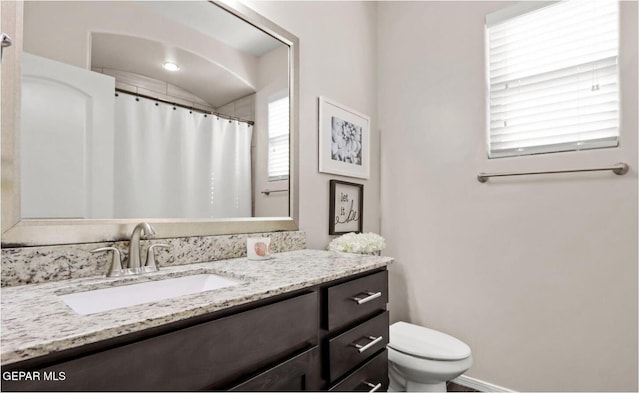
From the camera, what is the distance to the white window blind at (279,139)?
61.6 inches

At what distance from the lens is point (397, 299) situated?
7.29 feet

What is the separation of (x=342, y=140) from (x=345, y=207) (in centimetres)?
41

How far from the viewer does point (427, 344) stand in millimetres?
1609

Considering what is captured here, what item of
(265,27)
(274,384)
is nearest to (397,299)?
(274,384)

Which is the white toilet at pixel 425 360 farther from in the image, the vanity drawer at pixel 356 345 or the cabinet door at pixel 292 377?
the cabinet door at pixel 292 377

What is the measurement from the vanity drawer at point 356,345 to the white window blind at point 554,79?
126cm

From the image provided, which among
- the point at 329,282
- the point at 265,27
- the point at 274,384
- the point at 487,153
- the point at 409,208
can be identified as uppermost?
the point at 265,27

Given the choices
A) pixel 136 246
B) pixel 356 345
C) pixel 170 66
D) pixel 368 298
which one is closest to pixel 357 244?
pixel 368 298

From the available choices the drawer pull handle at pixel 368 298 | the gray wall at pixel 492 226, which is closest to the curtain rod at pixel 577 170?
the gray wall at pixel 492 226

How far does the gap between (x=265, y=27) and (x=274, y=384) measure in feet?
4.90

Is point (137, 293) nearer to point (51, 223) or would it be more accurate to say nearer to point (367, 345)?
point (51, 223)

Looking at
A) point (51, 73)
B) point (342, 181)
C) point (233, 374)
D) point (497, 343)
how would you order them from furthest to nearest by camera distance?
point (342, 181) < point (497, 343) < point (51, 73) < point (233, 374)

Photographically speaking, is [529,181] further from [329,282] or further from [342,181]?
[329,282]

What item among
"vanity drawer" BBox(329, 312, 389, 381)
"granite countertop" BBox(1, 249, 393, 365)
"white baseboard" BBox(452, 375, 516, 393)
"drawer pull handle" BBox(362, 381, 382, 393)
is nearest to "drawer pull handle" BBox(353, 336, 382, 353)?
"vanity drawer" BBox(329, 312, 389, 381)
